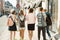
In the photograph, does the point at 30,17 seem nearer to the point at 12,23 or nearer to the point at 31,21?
the point at 31,21

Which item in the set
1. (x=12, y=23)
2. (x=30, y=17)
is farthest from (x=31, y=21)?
(x=12, y=23)

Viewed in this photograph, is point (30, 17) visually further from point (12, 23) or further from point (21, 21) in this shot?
point (12, 23)

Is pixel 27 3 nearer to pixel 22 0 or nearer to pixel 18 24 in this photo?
pixel 22 0

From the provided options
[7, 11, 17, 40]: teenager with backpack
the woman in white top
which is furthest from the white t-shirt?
[7, 11, 17, 40]: teenager with backpack

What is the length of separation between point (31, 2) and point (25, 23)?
13.6 inches

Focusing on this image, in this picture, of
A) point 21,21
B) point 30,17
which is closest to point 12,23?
point 21,21

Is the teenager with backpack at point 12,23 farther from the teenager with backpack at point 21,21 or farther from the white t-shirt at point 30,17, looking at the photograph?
the white t-shirt at point 30,17

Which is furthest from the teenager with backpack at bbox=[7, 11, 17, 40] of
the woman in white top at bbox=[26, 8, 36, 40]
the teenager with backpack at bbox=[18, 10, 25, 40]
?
the woman in white top at bbox=[26, 8, 36, 40]

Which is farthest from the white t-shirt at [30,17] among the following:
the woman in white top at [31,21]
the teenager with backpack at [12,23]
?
the teenager with backpack at [12,23]

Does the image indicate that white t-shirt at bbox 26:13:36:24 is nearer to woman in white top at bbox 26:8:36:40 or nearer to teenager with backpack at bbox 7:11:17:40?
woman in white top at bbox 26:8:36:40

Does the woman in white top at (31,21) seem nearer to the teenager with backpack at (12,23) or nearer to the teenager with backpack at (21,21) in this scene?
the teenager with backpack at (21,21)

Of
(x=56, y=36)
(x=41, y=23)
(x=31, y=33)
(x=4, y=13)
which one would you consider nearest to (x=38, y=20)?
(x=41, y=23)

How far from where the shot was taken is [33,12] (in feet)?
8.16

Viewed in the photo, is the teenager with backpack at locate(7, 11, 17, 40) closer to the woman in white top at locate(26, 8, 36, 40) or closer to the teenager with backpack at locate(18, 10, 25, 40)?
the teenager with backpack at locate(18, 10, 25, 40)
